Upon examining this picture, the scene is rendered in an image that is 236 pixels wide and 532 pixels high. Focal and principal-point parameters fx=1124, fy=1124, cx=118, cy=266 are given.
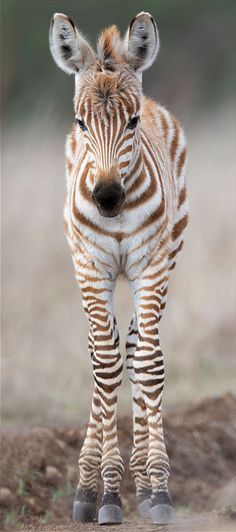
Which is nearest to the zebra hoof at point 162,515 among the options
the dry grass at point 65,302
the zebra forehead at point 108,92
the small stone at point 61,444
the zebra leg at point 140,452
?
the zebra leg at point 140,452

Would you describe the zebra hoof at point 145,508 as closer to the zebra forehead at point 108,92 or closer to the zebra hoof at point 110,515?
the zebra hoof at point 110,515

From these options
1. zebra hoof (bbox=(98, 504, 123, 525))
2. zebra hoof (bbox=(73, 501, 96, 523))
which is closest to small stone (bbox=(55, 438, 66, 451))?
zebra hoof (bbox=(73, 501, 96, 523))

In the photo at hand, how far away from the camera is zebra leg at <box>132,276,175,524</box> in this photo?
6688mm

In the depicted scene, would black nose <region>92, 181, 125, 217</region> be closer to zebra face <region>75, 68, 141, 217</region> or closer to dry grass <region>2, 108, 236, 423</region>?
zebra face <region>75, 68, 141, 217</region>

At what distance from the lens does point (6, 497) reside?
8391mm

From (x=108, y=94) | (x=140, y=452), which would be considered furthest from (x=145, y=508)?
(x=108, y=94)

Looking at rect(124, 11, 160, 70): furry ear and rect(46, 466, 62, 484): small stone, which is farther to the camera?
rect(46, 466, 62, 484): small stone

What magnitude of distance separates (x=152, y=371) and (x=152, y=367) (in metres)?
0.03

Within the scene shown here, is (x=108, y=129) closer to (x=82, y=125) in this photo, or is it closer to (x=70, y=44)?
(x=82, y=125)

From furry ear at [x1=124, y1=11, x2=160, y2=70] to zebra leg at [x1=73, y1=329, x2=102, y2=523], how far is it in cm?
187

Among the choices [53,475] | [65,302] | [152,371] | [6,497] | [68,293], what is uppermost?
[68,293]

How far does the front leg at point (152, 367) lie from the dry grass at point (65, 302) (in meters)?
3.91

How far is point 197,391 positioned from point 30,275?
9.53ft

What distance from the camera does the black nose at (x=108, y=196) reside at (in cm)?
618
